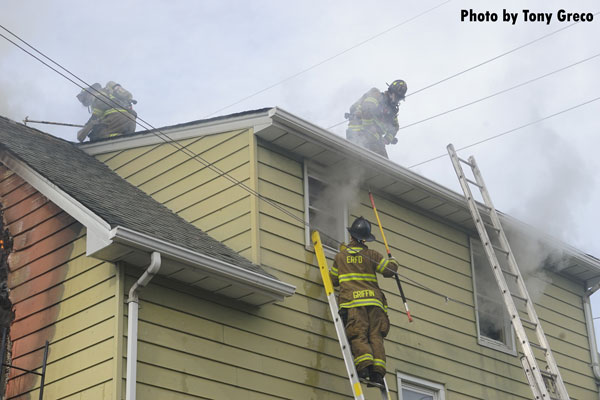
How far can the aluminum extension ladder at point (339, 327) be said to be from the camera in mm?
9617

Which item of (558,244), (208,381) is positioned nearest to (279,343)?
(208,381)

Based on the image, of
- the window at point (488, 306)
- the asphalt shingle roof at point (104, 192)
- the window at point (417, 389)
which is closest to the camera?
the asphalt shingle roof at point (104, 192)

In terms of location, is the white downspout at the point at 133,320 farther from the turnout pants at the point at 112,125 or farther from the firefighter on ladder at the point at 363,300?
the turnout pants at the point at 112,125

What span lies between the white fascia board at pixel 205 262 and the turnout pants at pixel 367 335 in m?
0.78

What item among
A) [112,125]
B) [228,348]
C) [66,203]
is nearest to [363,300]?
[228,348]

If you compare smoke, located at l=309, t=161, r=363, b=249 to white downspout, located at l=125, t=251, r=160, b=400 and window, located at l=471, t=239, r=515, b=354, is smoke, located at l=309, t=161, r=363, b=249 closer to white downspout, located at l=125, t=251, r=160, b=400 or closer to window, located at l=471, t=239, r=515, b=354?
window, located at l=471, t=239, r=515, b=354

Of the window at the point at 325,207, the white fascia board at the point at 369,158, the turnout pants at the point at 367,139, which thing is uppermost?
the turnout pants at the point at 367,139

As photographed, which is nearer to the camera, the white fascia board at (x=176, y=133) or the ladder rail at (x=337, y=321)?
the ladder rail at (x=337, y=321)

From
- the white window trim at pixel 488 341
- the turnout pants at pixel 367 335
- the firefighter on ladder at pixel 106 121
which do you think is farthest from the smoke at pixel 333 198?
the firefighter on ladder at pixel 106 121

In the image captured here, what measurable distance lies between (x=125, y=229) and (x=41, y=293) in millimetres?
1783

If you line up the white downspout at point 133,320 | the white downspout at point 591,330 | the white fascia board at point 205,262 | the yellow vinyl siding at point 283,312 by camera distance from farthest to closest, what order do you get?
the white downspout at point 591,330
the yellow vinyl siding at point 283,312
the white fascia board at point 205,262
the white downspout at point 133,320

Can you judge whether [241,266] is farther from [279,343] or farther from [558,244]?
[558,244]

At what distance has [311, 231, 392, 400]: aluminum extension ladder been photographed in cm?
962

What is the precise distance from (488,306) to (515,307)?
197cm
